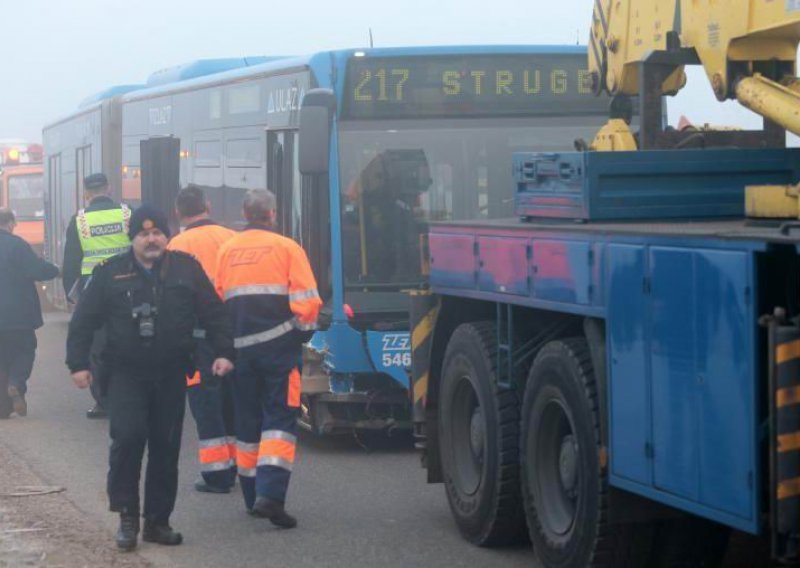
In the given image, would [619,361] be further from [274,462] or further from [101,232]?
[101,232]

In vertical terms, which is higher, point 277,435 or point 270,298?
point 270,298

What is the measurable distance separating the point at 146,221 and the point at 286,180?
3845 millimetres

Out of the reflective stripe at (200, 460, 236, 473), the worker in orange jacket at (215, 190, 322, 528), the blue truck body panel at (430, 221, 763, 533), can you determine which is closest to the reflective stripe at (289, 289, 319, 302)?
the worker in orange jacket at (215, 190, 322, 528)

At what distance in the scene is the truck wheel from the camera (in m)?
8.44

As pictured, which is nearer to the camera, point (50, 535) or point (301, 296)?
point (50, 535)

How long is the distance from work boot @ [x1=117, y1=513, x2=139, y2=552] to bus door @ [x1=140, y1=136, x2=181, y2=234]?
8.39 m

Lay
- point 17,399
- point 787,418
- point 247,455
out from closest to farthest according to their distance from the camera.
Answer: point 787,418, point 247,455, point 17,399

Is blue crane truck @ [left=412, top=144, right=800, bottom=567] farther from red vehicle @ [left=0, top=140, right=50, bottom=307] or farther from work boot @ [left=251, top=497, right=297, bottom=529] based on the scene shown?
red vehicle @ [left=0, top=140, right=50, bottom=307]

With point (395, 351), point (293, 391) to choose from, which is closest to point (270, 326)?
point (293, 391)

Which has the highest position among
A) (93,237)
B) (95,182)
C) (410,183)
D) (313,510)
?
(95,182)

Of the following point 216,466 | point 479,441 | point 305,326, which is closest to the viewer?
point 479,441

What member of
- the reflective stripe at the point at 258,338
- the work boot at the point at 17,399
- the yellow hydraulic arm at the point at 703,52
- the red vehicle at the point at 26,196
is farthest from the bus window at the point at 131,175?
the red vehicle at the point at 26,196

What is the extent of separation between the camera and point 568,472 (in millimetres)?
7629

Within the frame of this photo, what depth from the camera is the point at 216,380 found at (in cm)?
1023
